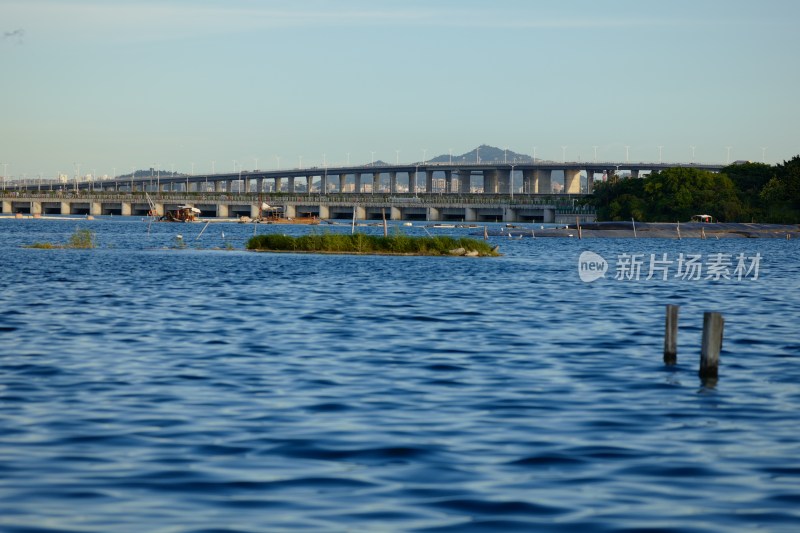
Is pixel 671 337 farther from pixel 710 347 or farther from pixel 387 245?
pixel 387 245

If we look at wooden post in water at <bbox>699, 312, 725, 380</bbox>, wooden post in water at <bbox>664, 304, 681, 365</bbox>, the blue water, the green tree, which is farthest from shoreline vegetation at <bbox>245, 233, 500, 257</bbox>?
the green tree

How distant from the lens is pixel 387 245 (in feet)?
307

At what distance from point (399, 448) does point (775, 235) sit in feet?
496

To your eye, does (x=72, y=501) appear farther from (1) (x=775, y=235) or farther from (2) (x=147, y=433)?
(1) (x=775, y=235)

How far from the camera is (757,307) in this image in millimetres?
47938

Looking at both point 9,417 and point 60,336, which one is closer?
point 9,417

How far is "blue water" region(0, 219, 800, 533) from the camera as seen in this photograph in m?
14.4

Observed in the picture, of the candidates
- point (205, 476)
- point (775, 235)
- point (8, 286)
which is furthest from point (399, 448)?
point (775, 235)

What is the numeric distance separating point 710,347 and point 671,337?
2517mm

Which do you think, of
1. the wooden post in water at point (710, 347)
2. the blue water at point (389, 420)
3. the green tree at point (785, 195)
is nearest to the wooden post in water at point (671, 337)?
the blue water at point (389, 420)

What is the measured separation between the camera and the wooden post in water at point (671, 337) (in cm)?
2830

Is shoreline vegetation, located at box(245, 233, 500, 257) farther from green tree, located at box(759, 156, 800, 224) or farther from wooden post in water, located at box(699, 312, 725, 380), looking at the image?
green tree, located at box(759, 156, 800, 224)

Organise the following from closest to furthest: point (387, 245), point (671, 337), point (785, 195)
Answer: point (671, 337)
point (387, 245)
point (785, 195)

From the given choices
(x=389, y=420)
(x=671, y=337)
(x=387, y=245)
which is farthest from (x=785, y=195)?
(x=389, y=420)
